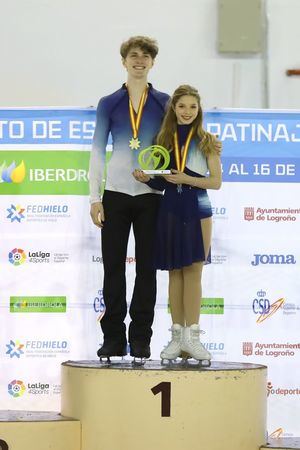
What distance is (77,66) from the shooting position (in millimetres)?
5766

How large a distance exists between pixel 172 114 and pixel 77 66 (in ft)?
6.90

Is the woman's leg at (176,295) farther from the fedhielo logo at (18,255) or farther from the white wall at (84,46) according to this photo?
the white wall at (84,46)

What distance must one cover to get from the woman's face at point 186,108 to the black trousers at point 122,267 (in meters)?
0.31

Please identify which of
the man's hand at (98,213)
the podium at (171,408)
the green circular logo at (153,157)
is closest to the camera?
the podium at (171,408)

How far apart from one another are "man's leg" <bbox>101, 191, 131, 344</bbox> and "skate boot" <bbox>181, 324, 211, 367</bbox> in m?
0.26

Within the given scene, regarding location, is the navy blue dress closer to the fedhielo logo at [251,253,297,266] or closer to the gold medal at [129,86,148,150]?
the gold medal at [129,86,148,150]

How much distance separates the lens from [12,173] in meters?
5.35

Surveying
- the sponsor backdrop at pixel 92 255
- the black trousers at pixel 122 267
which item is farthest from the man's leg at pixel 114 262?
the sponsor backdrop at pixel 92 255

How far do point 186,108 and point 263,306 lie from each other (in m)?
1.84

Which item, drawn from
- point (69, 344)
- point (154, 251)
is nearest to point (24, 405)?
point (69, 344)

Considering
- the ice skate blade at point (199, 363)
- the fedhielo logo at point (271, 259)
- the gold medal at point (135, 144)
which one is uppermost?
the gold medal at point (135, 144)

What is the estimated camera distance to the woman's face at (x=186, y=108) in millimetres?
3738

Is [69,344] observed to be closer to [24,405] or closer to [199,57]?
[24,405]

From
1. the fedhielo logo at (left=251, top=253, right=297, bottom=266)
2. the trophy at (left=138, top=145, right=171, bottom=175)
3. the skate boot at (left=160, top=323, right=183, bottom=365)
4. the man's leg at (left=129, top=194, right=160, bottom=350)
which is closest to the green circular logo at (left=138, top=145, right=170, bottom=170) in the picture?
the trophy at (left=138, top=145, right=171, bottom=175)
